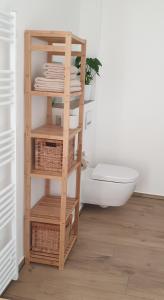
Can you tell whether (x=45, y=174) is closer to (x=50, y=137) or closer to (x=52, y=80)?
(x=50, y=137)

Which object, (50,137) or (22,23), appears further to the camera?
(50,137)

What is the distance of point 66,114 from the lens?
2.22m

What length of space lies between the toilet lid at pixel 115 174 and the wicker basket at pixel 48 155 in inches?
39.7

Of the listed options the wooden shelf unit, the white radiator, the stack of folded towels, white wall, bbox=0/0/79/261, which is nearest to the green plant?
white wall, bbox=0/0/79/261

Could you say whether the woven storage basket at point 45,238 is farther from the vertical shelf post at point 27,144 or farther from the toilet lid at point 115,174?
the toilet lid at point 115,174

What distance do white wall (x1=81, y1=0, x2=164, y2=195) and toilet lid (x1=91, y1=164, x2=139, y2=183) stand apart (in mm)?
456

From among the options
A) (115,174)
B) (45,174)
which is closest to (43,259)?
(45,174)

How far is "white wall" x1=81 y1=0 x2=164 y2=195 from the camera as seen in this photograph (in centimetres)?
356

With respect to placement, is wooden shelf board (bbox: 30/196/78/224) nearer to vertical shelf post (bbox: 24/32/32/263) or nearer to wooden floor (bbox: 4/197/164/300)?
vertical shelf post (bbox: 24/32/32/263)

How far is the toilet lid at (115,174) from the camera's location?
10.8 ft

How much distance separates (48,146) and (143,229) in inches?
52.8

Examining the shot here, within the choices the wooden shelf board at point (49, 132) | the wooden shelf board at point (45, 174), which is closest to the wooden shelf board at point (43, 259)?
the wooden shelf board at point (45, 174)

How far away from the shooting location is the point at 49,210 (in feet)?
8.40

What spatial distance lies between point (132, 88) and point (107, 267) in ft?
6.53
